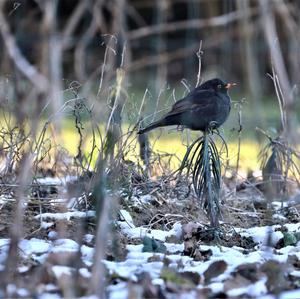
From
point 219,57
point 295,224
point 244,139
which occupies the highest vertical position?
point 219,57

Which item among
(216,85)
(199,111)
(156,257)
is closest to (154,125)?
(199,111)

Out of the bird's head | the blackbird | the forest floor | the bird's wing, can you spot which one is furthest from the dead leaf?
the bird's head

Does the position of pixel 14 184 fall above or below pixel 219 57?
below

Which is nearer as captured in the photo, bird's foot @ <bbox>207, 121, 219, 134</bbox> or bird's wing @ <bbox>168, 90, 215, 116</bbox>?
bird's foot @ <bbox>207, 121, 219, 134</bbox>

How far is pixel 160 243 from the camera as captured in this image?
14.8 feet

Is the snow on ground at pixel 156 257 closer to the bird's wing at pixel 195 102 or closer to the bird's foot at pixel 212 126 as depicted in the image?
the bird's foot at pixel 212 126

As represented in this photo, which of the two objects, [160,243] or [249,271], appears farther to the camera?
[160,243]

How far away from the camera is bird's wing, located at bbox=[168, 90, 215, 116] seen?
548 centimetres

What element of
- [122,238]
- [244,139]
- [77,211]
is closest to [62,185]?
[77,211]

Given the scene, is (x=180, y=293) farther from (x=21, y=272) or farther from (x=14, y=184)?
(x=14, y=184)

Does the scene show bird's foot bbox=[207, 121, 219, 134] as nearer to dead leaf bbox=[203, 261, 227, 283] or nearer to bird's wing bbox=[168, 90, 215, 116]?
bird's wing bbox=[168, 90, 215, 116]

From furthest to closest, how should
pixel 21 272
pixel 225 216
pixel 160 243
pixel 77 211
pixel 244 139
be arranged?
pixel 244 139
pixel 225 216
pixel 77 211
pixel 160 243
pixel 21 272

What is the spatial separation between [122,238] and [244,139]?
5117mm

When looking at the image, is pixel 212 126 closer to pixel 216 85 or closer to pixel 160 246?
pixel 216 85
